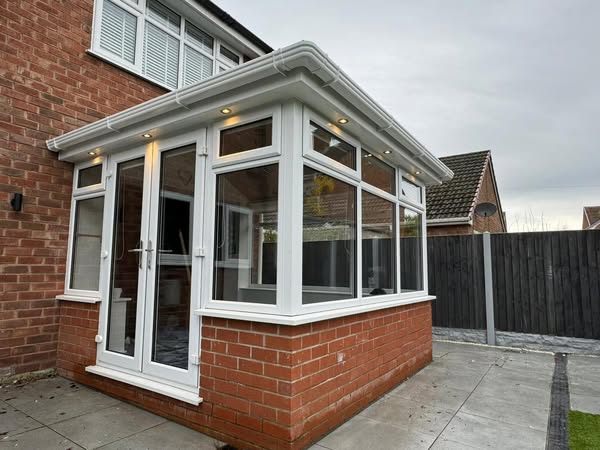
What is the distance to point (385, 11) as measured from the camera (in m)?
7.20

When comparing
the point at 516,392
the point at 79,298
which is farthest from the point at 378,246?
the point at 79,298

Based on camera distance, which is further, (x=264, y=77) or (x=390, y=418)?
(x=390, y=418)

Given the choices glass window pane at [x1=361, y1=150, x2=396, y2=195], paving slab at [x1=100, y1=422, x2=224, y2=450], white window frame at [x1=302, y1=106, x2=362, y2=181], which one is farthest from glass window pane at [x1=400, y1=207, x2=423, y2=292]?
paving slab at [x1=100, y1=422, x2=224, y2=450]

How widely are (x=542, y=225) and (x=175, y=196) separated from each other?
22252mm

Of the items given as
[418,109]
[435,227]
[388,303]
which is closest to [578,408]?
[388,303]

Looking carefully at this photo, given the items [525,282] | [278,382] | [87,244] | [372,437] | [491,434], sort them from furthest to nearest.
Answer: [525,282] < [87,244] < [491,434] < [372,437] < [278,382]

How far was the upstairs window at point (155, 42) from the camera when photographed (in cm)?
508

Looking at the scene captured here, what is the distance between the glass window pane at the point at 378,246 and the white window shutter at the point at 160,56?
3.93m

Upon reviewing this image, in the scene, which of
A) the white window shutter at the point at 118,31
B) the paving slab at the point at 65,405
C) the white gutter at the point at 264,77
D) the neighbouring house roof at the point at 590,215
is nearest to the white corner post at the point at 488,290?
the white gutter at the point at 264,77

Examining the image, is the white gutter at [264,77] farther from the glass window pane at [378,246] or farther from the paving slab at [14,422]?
the paving slab at [14,422]

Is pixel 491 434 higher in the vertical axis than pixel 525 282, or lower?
lower

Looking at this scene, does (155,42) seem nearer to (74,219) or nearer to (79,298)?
(74,219)

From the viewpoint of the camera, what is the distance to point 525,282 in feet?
20.1

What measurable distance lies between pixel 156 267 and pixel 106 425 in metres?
1.28
